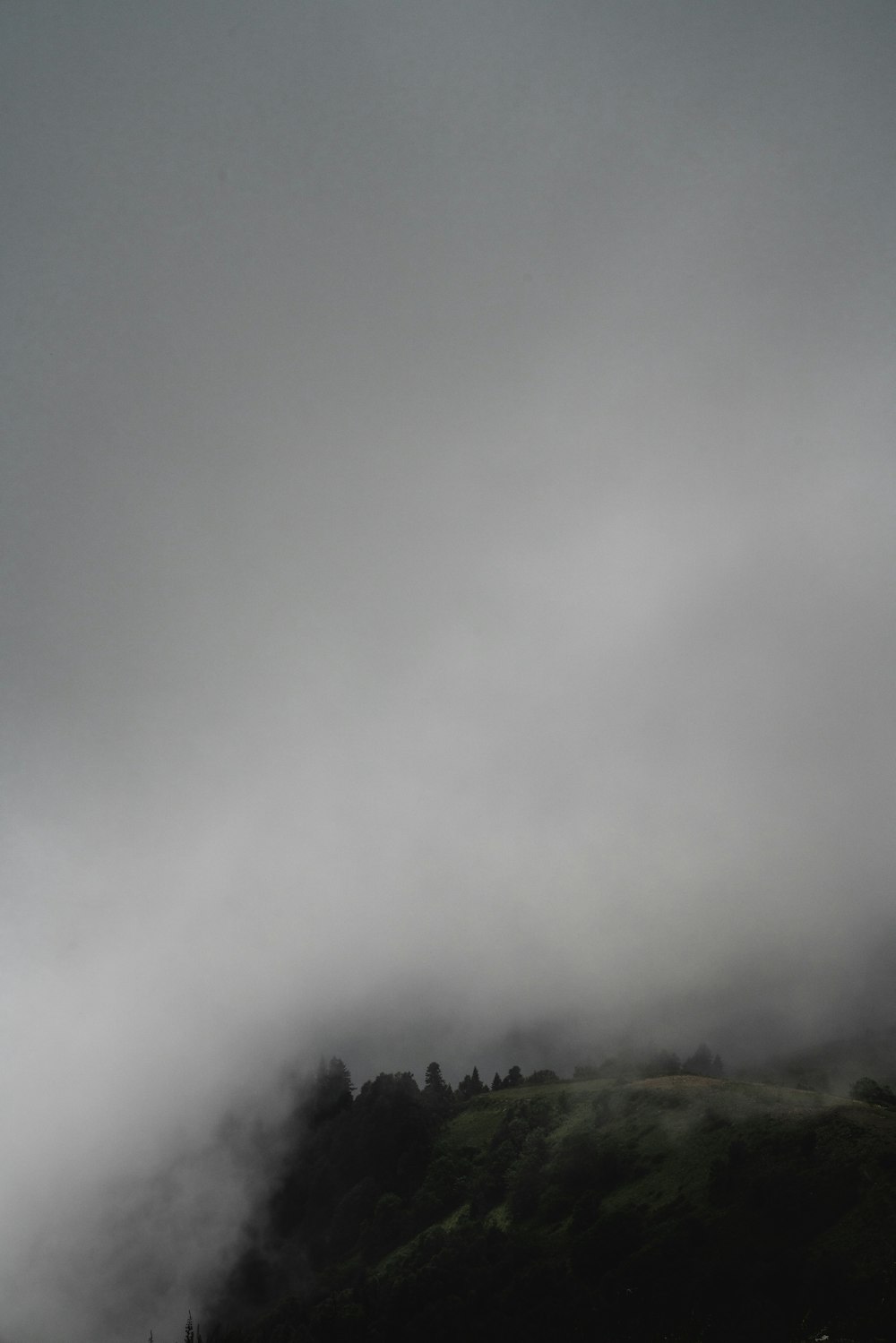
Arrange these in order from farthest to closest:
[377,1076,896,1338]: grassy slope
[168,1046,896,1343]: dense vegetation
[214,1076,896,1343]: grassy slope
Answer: [377,1076,896,1338]: grassy slope → [168,1046,896,1343]: dense vegetation → [214,1076,896,1343]: grassy slope

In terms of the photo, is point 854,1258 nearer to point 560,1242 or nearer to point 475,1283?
point 560,1242

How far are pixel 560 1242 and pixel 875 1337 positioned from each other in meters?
98.7

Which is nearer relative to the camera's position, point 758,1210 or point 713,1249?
point 713,1249

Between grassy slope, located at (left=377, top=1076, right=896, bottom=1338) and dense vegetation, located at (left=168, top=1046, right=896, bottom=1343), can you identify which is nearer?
dense vegetation, located at (left=168, top=1046, right=896, bottom=1343)

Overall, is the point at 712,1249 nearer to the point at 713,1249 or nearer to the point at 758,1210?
the point at 713,1249

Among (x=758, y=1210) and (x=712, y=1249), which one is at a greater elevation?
(x=758, y=1210)

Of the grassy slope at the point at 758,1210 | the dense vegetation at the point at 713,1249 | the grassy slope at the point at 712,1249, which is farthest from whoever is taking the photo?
the grassy slope at the point at 758,1210

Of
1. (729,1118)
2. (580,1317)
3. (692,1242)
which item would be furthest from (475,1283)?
(729,1118)

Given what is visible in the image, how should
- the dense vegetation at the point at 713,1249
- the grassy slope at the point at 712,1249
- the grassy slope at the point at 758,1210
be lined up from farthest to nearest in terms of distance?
the grassy slope at the point at 758,1210 < the dense vegetation at the point at 713,1249 < the grassy slope at the point at 712,1249

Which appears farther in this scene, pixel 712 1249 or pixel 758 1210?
pixel 758 1210

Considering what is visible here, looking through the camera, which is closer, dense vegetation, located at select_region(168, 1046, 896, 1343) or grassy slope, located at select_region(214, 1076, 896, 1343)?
grassy slope, located at select_region(214, 1076, 896, 1343)

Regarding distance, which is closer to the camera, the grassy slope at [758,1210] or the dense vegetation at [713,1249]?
the dense vegetation at [713,1249]

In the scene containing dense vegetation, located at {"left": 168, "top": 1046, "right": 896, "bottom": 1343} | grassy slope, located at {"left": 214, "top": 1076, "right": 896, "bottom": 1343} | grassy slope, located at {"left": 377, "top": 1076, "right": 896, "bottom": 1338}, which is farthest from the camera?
grassy slope, located at {"left": 377, "top": 1076, "right": 896, "bottom": 1338}

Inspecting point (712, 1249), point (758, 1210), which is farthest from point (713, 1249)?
point (758, 1210)
